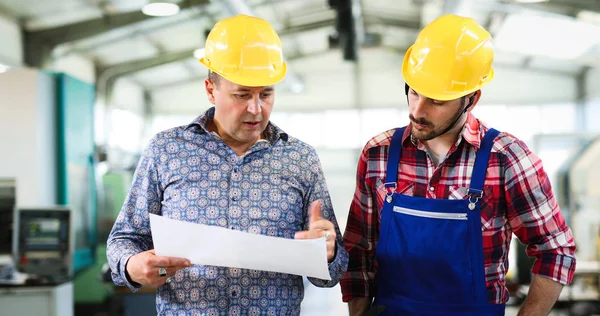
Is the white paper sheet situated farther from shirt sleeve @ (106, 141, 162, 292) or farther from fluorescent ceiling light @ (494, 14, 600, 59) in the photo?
fluorescent ceiling light @ (494, 14, 600, 59)

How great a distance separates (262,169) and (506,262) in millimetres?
779

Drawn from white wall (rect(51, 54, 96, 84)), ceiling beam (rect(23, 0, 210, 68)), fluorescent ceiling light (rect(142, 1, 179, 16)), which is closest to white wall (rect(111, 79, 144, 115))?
white wall (rect(51, 54, 96, 84))

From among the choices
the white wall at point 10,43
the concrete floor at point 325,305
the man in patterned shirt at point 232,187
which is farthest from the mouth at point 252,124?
the white wall at point 10,43

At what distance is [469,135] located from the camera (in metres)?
1.73

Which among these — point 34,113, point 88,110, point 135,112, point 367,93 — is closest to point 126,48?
point 135,112

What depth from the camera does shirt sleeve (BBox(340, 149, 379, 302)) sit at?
1848 mm

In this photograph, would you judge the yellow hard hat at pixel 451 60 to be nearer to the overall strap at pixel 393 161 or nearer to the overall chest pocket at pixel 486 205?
the overall strap at pixel 393 161

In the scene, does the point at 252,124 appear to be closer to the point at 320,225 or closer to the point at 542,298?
the point at 320,225

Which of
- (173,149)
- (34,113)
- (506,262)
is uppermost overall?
(34,113)

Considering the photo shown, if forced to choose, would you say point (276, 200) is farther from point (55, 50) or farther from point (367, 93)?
point (367, 93)

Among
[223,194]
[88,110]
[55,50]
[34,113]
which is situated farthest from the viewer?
[55,50]

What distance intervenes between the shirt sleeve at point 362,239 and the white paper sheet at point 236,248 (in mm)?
388

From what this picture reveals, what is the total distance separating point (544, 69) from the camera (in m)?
10.7

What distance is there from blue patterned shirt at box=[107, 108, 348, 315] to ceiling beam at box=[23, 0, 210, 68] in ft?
20.3
